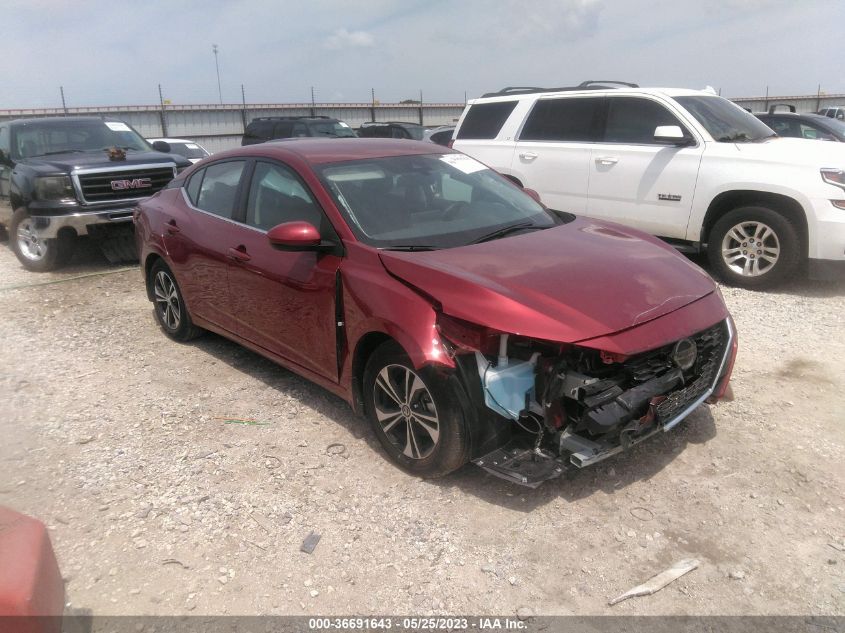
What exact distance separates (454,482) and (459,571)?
664 millimetres

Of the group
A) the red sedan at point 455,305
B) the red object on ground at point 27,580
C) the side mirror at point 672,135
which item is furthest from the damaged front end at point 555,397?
the side mirror at point 672,135

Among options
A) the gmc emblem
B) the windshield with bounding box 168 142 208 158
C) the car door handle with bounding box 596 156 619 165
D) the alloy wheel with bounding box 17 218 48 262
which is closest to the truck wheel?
the alloy wheel with bounding box 17 218 48 262

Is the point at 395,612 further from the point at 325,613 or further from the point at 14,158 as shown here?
the point at 14,158

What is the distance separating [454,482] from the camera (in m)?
3.51

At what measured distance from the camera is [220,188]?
16.2 feet

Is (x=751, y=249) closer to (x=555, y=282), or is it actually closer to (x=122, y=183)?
(x=555, y=282)

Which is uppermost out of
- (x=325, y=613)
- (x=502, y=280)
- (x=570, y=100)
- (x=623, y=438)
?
(x=570, y=100)

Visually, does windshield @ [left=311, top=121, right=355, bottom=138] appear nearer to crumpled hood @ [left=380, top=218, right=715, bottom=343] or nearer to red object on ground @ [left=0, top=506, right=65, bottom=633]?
A: crumpled hood @ [left=380, top=218, right=715, bottom=343]

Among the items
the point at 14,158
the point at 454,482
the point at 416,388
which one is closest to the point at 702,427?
the point at 454,482

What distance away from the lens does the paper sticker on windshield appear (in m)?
4.66

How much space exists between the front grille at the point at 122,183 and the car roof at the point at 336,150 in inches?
160

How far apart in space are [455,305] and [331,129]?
1475 cm

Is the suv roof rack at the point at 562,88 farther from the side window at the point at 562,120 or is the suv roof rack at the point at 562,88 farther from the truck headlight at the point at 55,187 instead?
the truck headlight at the point at 55,187

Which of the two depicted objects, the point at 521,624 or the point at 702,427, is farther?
the point at 702,427
